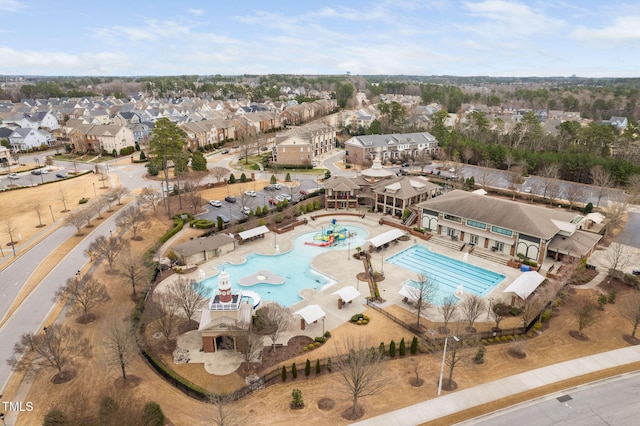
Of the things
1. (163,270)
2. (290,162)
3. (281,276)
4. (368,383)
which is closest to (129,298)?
(163,270)

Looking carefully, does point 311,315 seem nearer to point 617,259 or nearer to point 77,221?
point 617,259

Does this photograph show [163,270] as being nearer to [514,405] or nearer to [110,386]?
[110,386]

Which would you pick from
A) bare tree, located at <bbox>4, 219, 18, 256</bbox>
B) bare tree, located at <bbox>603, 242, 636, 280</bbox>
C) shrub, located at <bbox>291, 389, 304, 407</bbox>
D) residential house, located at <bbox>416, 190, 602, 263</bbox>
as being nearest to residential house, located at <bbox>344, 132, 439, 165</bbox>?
residential house, located at <bbox>416, 190, 602, 263</bbox>

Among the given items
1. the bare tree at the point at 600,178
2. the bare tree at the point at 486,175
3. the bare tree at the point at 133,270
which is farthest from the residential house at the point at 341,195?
the bare tree at the point at 600,178

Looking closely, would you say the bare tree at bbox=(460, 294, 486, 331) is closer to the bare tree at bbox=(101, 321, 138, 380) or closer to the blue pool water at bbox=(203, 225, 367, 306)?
the blue pool water at bbox=(203, 225, 367, 306)

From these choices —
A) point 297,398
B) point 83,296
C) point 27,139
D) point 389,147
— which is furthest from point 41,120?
point 297,398

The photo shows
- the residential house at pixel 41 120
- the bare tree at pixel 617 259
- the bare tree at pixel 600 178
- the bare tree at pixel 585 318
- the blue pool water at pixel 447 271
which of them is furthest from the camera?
the residential house at pixel 41 120

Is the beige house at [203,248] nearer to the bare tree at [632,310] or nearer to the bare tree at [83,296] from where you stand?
the bare tree at [83,296]
